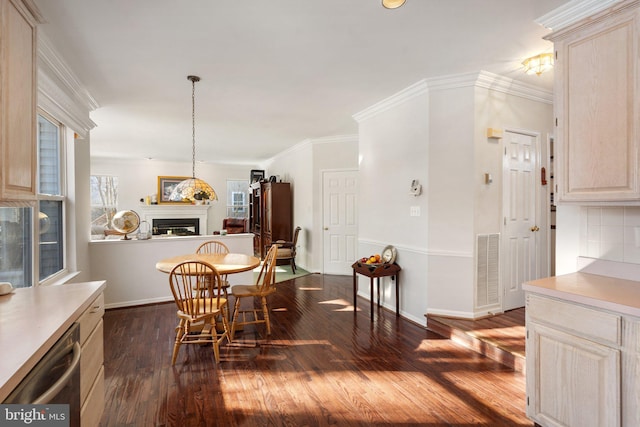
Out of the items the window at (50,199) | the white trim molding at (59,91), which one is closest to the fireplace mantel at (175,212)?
the white trim molding at (59,91)

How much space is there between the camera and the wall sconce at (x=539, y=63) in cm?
281

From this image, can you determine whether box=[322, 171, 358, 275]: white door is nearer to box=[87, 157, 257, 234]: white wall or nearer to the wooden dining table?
the wooden dining table

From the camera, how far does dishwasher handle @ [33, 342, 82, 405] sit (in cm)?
111

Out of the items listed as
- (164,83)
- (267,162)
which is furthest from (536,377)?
(267,162)

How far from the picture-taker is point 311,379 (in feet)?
8.00

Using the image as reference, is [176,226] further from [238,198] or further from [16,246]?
[16,246]

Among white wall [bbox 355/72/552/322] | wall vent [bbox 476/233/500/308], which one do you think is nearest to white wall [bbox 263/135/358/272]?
white wall [bbox 355/72/552/322]

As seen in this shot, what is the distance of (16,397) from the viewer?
973 millimetres

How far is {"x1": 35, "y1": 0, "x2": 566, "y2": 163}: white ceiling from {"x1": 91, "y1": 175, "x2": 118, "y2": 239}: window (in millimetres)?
4746

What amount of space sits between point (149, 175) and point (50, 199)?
623 cm

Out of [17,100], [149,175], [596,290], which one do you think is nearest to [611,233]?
[596,290]

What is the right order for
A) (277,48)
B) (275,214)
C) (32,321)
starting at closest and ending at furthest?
(32,321)
(277,48)
(275,214)

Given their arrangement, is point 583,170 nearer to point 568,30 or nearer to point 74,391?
point 568,30

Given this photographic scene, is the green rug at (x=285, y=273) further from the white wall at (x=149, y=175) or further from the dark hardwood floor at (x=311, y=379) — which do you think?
the white wall at (x=149, y=175)
